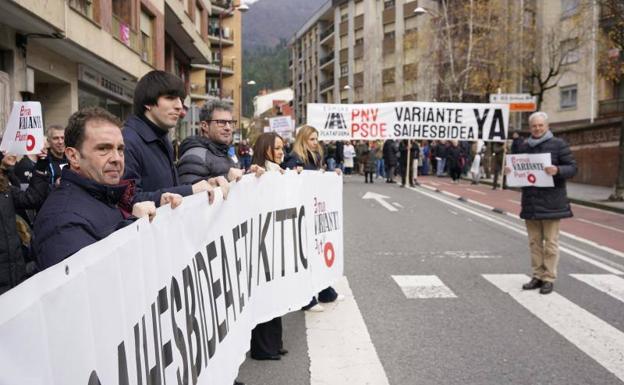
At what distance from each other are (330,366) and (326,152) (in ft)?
96.8

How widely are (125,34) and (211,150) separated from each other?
59.2 feet

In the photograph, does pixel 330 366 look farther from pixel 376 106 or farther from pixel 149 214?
pixel 376 106

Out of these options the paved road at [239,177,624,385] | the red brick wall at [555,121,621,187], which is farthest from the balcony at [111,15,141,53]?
the red brick wall at [555,121,621,187]

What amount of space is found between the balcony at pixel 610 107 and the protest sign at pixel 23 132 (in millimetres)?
36882

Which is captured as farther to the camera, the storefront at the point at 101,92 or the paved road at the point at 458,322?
the storefront at the point at 101,92

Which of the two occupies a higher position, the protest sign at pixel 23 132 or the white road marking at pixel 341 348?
the protest sign at pixel 23 132

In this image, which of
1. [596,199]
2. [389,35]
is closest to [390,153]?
[596,199]

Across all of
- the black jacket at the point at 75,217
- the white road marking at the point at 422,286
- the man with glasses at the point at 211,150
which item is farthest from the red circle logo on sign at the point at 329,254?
the black jacket at the point at 75,217

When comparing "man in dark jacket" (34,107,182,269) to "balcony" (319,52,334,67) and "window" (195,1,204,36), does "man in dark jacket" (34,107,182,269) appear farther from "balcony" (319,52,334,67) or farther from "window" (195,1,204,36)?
"balcony" (319,52,334,67)

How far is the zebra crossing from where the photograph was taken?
5.40 metres

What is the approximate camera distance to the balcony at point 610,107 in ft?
126

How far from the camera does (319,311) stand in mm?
6629

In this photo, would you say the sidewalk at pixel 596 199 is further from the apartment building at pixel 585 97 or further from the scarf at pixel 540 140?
the scarf at pixel 540 140

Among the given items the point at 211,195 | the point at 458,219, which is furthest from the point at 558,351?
the point at 458,219
